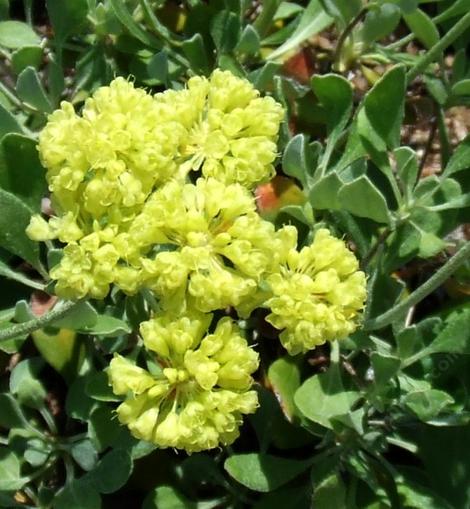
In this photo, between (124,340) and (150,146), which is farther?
(124,340)

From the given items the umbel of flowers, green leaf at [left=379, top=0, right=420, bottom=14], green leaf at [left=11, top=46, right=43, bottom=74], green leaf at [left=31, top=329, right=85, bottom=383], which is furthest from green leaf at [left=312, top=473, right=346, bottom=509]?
green leaf at [left=11, top=46, right=43, bottom=74]

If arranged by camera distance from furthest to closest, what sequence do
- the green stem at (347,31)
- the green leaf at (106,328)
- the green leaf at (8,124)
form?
the green stem at (347,31) → the green leaf at (8,124) → the green leaf at (106,328)

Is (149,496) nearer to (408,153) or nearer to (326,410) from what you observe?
(326,410)

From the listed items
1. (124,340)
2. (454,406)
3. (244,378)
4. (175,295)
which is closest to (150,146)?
(175,295)

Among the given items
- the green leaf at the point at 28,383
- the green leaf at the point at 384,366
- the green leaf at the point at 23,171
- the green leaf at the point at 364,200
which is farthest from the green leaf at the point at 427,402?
the green leaf at the point at 23,171

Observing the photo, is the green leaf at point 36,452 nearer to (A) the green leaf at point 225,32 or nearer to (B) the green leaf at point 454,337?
(B) the green leaf at point 454,337

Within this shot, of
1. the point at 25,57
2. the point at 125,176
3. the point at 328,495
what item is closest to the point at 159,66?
the point at 25,57

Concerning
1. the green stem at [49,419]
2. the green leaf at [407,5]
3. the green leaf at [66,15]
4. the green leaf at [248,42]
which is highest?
the green leaf at [407,5]
